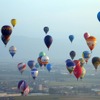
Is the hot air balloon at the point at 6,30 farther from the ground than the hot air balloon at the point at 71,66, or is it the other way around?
the hot air balloon at the point at 6,30

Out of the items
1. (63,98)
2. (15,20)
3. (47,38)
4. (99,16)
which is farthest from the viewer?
(63,98)

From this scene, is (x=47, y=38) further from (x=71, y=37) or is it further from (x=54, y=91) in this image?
(x=54, y=91)

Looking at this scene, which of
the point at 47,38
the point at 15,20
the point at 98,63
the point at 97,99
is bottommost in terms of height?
the point at 97,99

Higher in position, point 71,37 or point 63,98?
point 71,37

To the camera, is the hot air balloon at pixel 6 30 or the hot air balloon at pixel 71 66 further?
the hot air balloon at pixel 71 66

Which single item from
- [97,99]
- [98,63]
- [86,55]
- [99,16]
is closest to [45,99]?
[97,99]

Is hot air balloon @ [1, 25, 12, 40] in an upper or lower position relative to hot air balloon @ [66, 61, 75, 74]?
upper

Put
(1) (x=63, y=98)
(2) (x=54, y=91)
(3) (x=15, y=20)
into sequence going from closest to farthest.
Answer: (3) (x=15, y=20), (1) (x=63, y=98), (2) (x=54, y=91)

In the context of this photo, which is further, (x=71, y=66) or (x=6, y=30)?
(x=71, y=66)

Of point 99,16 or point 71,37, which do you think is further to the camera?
point 71,37

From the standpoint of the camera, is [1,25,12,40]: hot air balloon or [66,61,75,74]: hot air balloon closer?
[1,25,12,40]: hot air balloon

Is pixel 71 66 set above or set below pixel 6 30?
below
